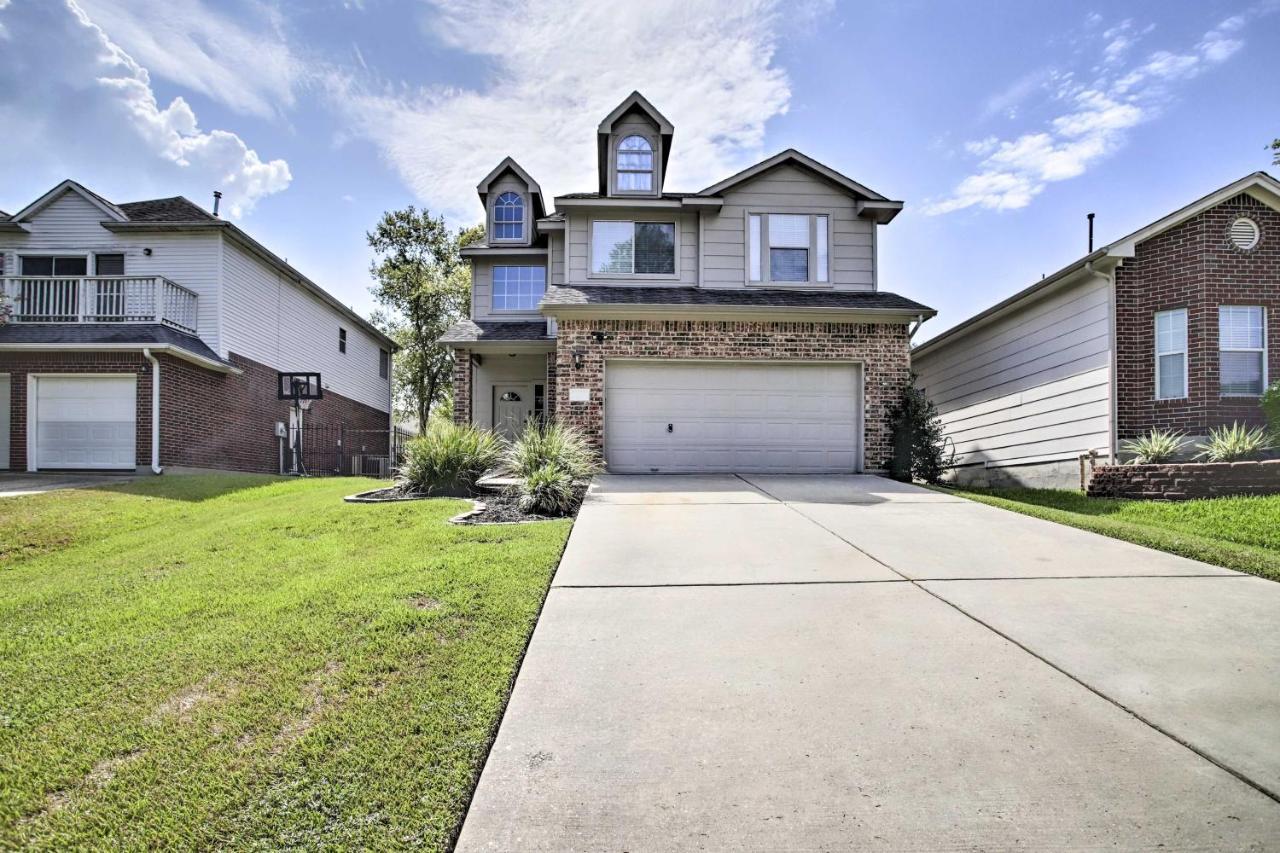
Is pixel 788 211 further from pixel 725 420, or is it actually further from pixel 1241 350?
pixel 1241 350

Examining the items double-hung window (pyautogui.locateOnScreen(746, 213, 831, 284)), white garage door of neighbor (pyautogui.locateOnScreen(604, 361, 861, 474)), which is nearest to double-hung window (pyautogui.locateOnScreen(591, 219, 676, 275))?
double-hung window (pyautogui.locateOnScreen(746, 213, 831, 284))

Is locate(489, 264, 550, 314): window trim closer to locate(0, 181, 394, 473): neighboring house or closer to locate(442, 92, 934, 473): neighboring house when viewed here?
locate(442, 92, 934, 473): neighboring house

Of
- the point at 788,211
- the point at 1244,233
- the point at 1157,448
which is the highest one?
the point at 788,211

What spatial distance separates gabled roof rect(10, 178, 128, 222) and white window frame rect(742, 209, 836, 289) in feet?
45.8

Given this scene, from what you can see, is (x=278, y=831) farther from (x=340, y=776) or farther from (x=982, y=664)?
(x=982, y=664)

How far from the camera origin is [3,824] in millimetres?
2008

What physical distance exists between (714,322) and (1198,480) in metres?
7.17

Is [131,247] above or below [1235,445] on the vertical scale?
above

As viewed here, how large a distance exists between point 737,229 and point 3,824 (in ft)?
41.5

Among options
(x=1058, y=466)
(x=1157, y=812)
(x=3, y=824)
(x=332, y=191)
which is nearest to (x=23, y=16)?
(x=332, y=191)

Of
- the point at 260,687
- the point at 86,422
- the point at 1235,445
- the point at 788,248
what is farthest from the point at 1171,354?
the point at 86,422

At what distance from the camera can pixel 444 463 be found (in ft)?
30.1

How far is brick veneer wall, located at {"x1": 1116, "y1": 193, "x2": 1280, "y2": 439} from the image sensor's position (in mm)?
9859

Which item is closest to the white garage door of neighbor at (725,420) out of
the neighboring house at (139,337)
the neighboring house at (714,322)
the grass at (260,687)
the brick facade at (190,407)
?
the neighboring house at (714,322)
